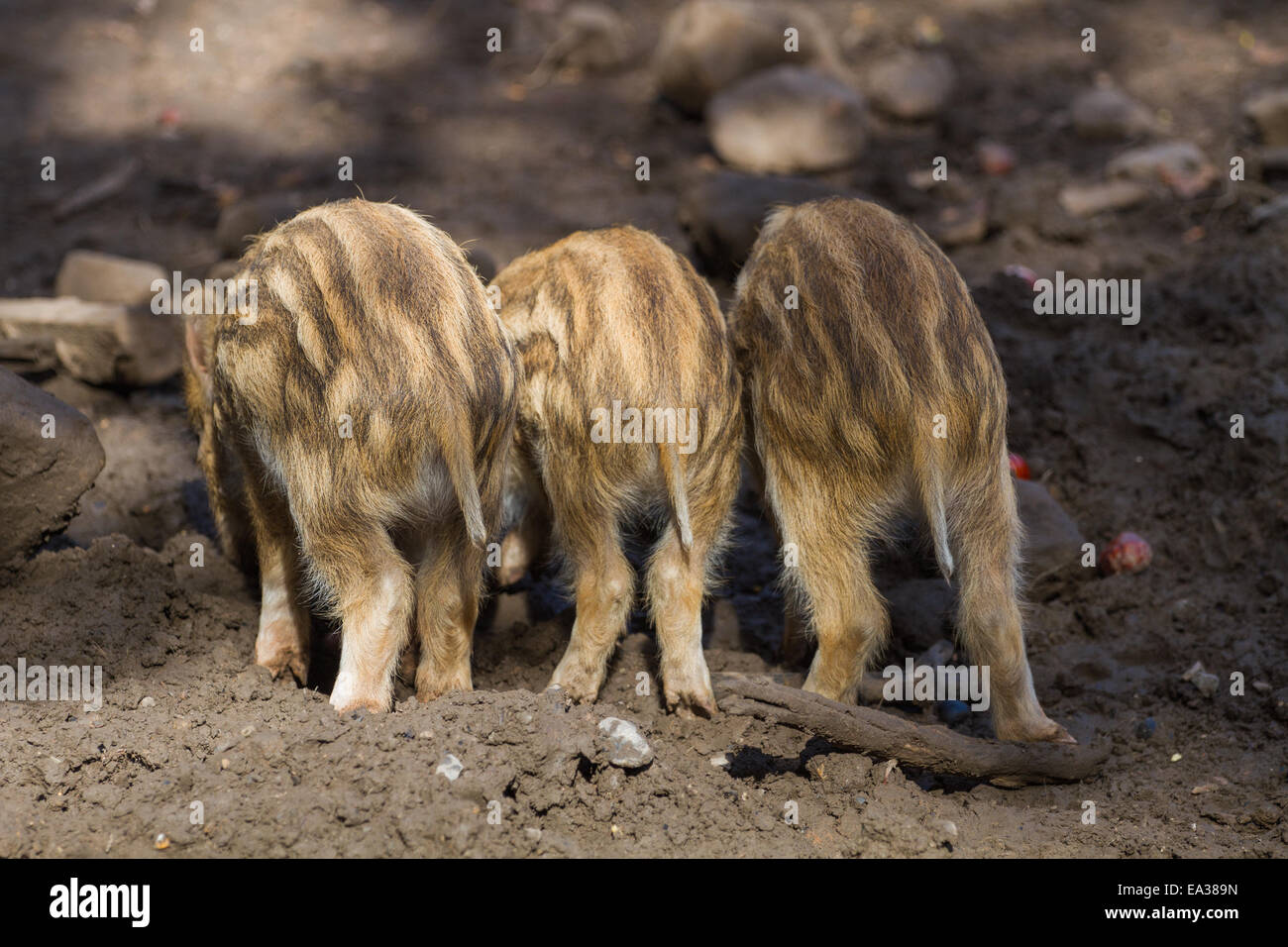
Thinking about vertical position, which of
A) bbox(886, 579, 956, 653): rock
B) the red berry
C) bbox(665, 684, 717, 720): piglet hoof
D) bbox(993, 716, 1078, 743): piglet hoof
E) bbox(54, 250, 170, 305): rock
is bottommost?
bbox(993, 716, 1078, 743): piglet hoof

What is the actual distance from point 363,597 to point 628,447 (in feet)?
3.04

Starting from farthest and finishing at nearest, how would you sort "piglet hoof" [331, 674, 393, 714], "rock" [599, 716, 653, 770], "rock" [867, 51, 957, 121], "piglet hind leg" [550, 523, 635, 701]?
"rock" [867, 51, 957, 121] → "piglet hind leg" [550, 523, 635, 701] → "piglet hoof" [331, 674, 393, 714] → "rock" [599, 716, 653, 770]

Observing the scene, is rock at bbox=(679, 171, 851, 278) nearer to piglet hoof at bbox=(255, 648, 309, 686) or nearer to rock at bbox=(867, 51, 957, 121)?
rock at bbox=(867, 51, 957, 121)

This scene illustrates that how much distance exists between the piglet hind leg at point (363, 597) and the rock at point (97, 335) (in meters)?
2.48

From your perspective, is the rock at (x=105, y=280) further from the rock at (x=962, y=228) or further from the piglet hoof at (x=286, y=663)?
the rock at (x=962, y=228)

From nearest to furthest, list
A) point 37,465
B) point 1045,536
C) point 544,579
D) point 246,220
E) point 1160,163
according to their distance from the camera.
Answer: point 37,465 → point 1045,536 → point 544,579 → point 246,220 → point 1160,163

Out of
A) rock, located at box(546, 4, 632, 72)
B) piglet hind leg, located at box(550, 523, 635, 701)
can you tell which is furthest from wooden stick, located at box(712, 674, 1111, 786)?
rock, located at box(546, 4, 632, 72)

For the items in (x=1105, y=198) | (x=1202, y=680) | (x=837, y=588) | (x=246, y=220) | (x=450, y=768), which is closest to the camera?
(x=450, y=768)

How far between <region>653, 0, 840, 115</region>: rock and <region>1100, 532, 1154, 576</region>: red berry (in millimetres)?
5008

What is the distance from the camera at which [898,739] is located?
147 inches

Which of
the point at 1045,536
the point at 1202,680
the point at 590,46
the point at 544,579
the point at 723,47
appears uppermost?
the point at 590,46

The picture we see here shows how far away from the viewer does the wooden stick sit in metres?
3.69

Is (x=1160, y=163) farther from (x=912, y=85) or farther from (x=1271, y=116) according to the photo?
(x=912, y=85)

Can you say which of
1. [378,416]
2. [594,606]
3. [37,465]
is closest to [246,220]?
[37,465]
